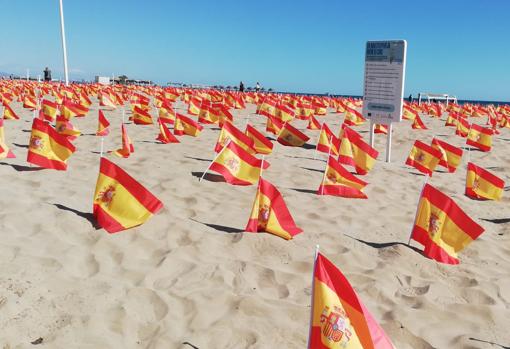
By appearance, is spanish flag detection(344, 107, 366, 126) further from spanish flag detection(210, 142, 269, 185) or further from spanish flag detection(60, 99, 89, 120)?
spanish flag detection(210, 142, 269, 185)

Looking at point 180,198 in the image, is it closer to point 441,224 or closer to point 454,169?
point 441,224

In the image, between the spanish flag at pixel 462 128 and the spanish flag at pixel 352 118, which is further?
the spanish flag at pixel 352 118

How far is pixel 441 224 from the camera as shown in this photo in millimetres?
4703

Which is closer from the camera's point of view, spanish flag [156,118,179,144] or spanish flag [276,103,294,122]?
spanish flag [156,118,179,144]

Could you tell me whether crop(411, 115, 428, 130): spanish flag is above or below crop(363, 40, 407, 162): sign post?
below

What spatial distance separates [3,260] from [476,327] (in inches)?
147

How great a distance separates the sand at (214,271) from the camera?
3250 mm

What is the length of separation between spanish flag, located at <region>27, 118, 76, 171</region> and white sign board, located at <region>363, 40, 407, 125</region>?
6339 mm

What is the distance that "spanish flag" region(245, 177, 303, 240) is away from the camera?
193 inches

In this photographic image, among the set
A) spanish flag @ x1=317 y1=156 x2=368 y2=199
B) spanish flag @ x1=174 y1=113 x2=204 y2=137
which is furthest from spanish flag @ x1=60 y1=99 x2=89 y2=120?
spanish flag @ x1=317 y1=156 x2=368 y2=199

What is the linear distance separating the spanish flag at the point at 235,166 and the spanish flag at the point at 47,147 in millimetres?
2102

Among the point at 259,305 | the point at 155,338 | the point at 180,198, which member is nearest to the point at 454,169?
the point at 180,198

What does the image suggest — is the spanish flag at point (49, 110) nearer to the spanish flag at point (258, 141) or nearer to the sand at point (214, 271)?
the sand at point (214, 271)

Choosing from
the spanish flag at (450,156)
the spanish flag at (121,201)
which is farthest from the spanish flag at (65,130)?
the spanish flag at (450,156)
